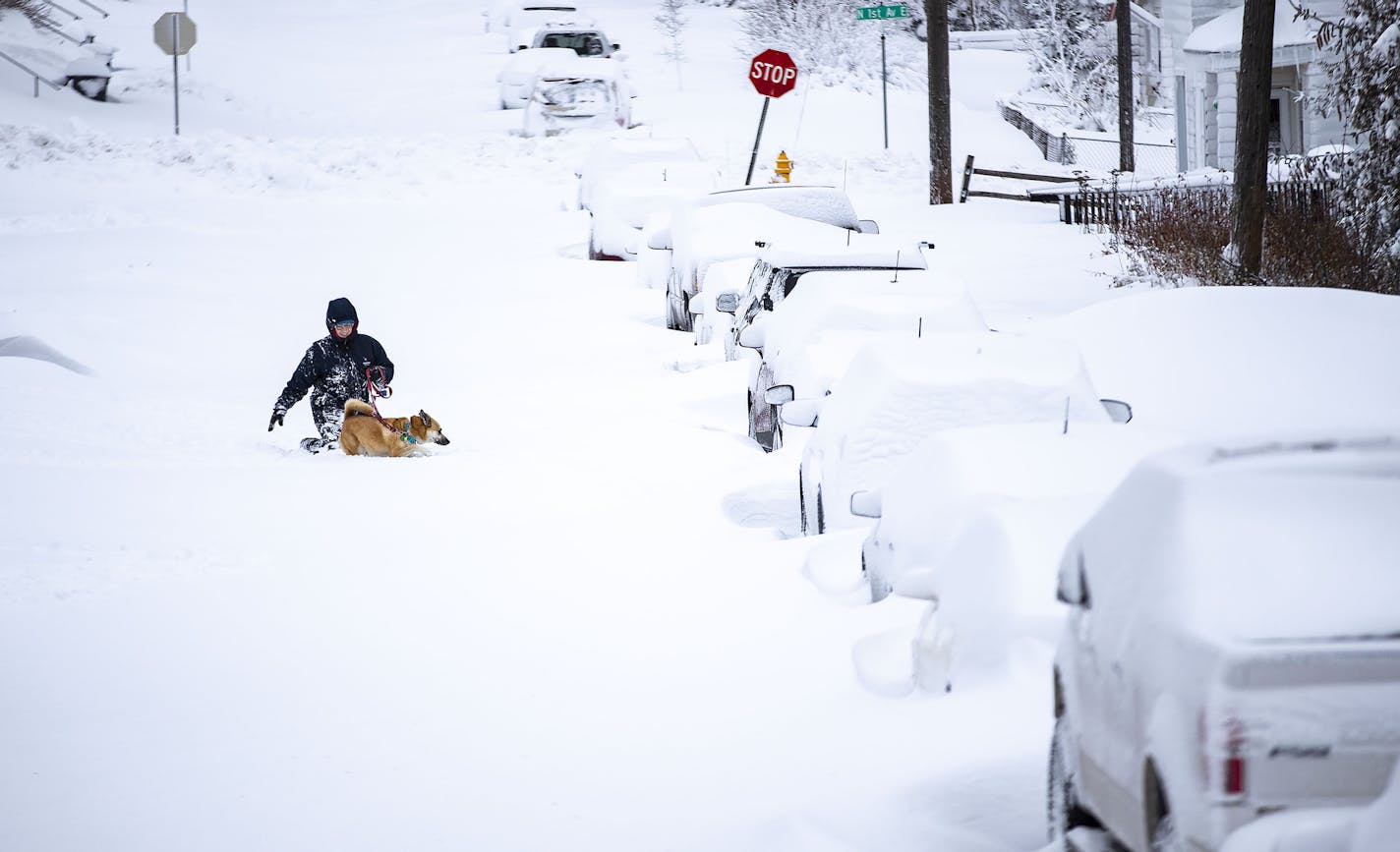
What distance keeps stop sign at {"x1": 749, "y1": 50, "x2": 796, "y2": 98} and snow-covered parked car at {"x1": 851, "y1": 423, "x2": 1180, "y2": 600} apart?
18930 millimetres

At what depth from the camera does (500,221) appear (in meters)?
27.5

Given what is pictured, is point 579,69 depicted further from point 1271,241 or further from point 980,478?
point 980,478

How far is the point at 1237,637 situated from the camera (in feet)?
9.92

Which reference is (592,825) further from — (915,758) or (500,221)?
(500,221)

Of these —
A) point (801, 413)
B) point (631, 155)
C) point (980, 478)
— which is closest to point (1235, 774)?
point (980, 478)

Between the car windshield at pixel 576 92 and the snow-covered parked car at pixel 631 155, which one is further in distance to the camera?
the car windshield at pixel 576 92

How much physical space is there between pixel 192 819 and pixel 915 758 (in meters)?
2.38

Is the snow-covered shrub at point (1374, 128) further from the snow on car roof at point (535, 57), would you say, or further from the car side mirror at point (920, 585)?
the snow on car roof at point (535, 57)

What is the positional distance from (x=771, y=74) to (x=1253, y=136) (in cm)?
1190

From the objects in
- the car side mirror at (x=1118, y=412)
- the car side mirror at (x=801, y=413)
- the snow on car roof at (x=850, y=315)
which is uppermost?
the snow on car roof at (x=850, y=315)

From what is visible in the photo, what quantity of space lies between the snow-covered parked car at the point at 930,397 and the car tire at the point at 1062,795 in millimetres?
3308

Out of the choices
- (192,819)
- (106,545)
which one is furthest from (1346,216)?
(192,819)

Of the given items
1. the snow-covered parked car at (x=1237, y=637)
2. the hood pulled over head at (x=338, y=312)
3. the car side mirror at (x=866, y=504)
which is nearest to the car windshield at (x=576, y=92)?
the hood pulled over head at (x=338, y=312)

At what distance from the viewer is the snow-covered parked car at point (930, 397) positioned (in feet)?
24.4
